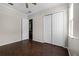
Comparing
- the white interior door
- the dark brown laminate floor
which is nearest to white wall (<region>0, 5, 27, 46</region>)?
the white interior door

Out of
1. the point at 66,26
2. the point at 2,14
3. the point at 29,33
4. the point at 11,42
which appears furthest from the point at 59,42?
the point at 2,14

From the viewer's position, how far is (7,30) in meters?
3.85

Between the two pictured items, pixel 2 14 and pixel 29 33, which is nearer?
pixel 2 14

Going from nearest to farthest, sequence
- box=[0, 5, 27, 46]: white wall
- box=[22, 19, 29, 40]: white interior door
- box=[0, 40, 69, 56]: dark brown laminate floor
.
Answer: box=[0, 40, 69, 56]: dark brown laminate floor < box=[0, 5, 27, 46]: white wall < box=[22, 19, 29, 40]: white interior door

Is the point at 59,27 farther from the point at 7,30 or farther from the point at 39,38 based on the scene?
the point at 7,30

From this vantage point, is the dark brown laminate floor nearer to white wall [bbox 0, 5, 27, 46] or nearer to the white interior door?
white wall [bbox 0, 5, 27, 46]

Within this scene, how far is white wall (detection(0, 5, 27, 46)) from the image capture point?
3586 mm

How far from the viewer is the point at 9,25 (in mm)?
3957

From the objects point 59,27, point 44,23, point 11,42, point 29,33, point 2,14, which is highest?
point 2,14

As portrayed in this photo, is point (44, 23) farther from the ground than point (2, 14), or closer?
closer

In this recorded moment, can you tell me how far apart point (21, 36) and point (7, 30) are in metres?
1.19

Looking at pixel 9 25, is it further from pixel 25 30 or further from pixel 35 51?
pixel 35 51

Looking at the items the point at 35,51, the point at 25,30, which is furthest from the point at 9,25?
the point at 35,51

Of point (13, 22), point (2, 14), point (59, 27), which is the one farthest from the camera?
point (13, 22)
